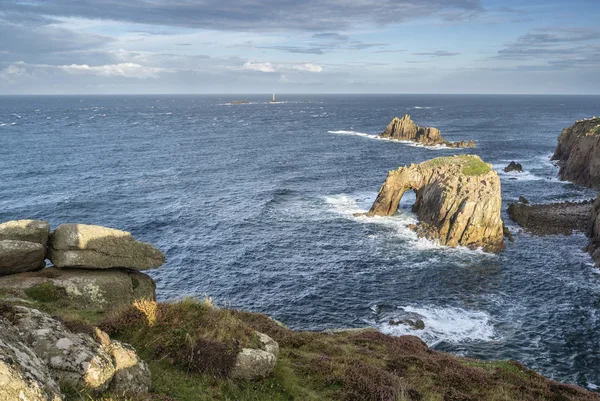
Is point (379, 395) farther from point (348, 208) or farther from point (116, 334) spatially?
point (348, 208)

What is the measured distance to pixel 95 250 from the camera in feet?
90.9

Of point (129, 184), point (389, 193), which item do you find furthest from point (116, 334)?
point (129, 184)

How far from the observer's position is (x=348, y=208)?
76.9 metres

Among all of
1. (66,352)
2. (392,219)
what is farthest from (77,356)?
(392,219)

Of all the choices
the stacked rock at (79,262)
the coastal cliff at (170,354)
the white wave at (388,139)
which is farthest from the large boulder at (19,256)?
the white wave at (388,139)

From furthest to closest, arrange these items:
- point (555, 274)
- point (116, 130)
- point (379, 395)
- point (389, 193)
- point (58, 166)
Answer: point (116, 130) < point (58, 166) < point (389, 193) < point (555, 274) < point (379, 395)

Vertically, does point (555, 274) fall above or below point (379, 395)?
below

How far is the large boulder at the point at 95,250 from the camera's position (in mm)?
27188

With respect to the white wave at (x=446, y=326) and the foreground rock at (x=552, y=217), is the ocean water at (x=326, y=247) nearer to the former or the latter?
the white wave at (x=446, y=326)

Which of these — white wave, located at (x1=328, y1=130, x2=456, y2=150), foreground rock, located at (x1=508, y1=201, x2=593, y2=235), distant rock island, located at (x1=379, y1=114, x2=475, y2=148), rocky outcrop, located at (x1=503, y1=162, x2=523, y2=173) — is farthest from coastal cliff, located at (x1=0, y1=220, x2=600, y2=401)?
distant rock island, located at (x1=379, y1=114, x2=475, y2=148)

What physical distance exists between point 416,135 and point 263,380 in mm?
146593

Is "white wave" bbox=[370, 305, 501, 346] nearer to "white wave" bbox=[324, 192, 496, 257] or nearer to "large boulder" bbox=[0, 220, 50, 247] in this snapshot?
"white wave" bbox=[324, 192, 496, 257]

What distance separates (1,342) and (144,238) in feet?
179

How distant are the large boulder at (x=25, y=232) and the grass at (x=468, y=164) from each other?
58.8m
